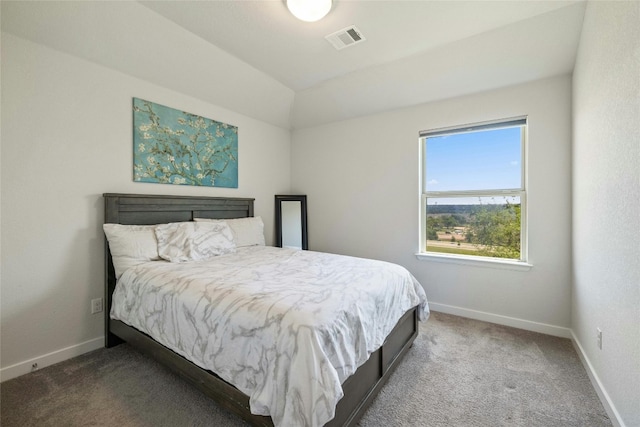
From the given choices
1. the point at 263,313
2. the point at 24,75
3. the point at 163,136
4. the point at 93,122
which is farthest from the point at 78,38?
the point at 263,313

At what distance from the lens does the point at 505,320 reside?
266cm

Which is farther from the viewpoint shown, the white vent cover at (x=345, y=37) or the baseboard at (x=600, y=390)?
the white vent cover at (x=345, y=37)

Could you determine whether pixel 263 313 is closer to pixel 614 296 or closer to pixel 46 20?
pixel 614 296

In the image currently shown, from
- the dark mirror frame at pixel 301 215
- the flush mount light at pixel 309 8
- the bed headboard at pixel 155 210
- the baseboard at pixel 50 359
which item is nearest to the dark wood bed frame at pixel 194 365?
the bed headboard at pixel 155 210

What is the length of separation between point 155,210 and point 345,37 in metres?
2.41

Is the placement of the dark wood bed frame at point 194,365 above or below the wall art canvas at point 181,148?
below

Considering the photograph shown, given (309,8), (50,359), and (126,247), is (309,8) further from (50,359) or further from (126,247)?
(50,359)

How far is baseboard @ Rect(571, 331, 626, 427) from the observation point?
140 centimetres

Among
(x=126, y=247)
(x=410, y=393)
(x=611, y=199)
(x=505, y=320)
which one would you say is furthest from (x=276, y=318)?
(x=505, y=320)

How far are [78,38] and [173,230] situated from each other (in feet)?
5.41

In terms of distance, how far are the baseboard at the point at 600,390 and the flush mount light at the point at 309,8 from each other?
2.97 metres

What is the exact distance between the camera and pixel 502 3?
76.1 inches

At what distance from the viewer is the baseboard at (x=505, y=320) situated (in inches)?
95.6

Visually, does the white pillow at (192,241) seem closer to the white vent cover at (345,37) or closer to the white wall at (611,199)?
the white vent cover at (345,37)
